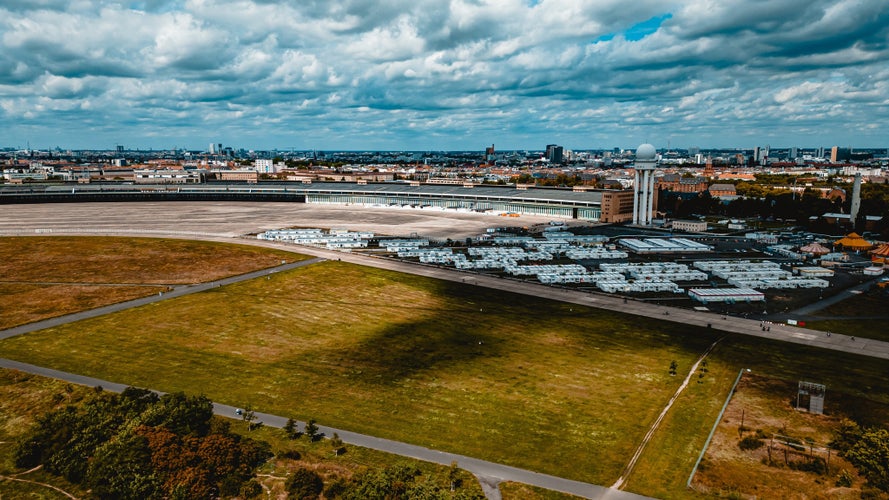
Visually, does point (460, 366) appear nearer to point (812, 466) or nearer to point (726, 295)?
point (812, 466)

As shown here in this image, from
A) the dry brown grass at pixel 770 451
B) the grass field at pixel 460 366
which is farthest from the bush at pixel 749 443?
the grass field at pixel 460 366

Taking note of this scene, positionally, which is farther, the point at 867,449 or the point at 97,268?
the point at 97,268

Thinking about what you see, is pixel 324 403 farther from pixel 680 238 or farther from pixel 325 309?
pixel 680 238

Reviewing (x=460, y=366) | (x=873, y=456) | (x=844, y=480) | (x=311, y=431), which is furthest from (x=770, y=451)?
(x=311, y=431)

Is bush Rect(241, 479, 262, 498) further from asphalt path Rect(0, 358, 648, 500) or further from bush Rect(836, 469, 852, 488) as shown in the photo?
bush Rect(836, 469, 852, 488)

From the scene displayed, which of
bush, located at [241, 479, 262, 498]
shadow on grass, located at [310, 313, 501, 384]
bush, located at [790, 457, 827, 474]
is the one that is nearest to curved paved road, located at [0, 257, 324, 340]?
shadow on grass, located at [310, 313, 501, 384]

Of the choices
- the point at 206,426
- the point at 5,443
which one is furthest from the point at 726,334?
the point at 5,443

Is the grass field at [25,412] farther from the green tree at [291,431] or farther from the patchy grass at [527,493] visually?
the patchy grass at [527,493]
